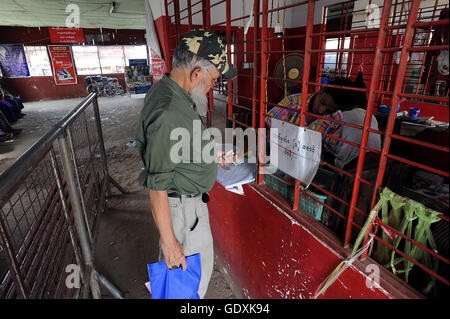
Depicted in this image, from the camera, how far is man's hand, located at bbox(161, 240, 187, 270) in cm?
147

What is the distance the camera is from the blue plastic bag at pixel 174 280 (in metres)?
1.54

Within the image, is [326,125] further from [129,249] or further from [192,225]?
[129,249]

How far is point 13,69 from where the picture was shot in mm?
12633

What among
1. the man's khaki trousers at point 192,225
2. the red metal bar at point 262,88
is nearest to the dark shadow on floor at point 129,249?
the man's khaki trousers at point 192,225

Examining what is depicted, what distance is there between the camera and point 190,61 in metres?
1.40

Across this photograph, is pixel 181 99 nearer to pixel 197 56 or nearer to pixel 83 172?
pixel 197 56

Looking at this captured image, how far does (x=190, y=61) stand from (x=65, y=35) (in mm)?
14456

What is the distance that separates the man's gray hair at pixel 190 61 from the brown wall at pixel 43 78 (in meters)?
15.0

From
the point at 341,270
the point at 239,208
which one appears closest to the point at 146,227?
Result: the point at 239,208

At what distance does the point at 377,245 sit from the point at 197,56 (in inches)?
48.1

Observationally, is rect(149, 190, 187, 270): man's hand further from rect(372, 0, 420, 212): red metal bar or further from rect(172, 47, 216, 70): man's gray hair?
rect(372, 0, 420, 212): red metal bar

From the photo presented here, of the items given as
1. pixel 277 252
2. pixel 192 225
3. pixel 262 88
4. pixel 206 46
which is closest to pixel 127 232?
pixel 192 225

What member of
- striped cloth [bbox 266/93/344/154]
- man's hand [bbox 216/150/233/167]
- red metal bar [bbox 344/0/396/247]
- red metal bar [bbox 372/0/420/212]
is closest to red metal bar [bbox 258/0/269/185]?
striped cloth [bbox 266/93/344/154]

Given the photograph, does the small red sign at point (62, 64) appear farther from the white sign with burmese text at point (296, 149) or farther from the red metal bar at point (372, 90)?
the red metal bar at point (372, 90)
